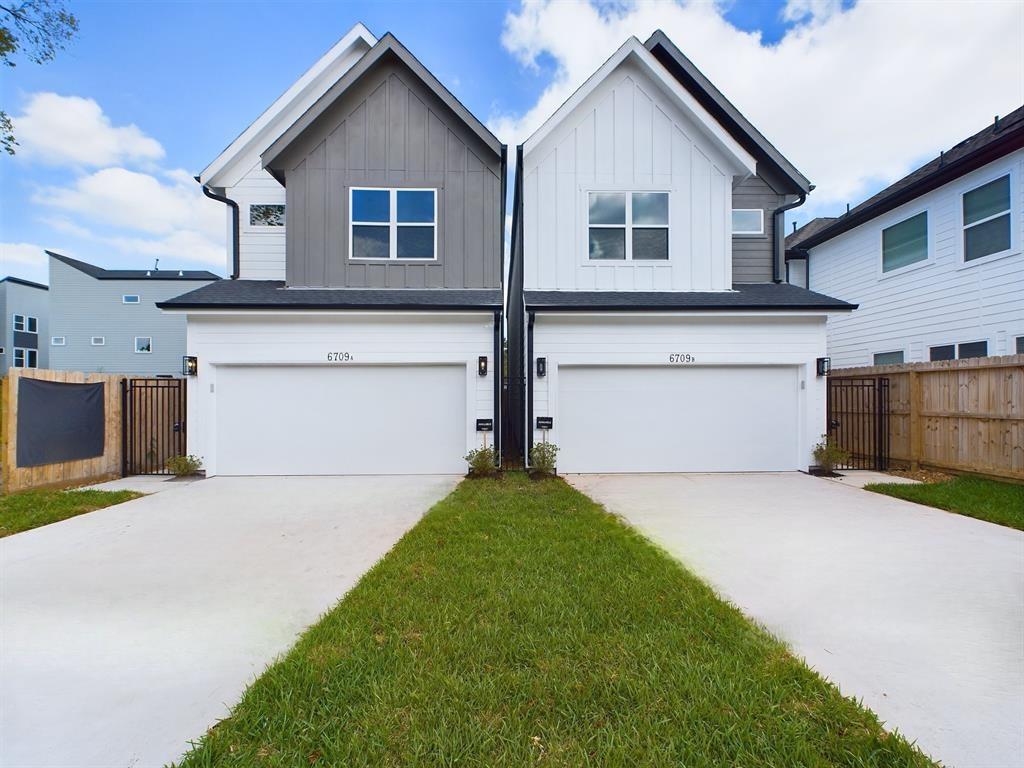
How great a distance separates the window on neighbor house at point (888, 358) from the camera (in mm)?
10913

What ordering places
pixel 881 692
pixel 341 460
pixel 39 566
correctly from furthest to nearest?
pixel 341 460, pixel 39 566, pixel 881 692

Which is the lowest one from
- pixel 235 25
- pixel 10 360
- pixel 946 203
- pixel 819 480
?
pixel 819 480

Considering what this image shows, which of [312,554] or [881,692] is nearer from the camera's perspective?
[881,692]

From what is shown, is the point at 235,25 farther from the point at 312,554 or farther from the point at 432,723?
the point at 432,723

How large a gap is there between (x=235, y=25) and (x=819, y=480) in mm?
15501

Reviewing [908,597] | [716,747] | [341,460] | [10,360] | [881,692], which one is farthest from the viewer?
[10,360]

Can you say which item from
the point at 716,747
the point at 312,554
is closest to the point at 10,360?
the point at 312,554

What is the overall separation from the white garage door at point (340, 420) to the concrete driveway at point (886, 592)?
336 cm

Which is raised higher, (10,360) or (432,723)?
(10,360)

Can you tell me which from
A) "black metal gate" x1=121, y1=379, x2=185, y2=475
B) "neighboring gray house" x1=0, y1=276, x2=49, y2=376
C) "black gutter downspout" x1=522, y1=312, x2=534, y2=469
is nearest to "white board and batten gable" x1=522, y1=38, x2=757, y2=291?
"black gutter downspout" x1=522, y1=312, x2=534, y2=469

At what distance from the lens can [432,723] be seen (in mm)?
2051

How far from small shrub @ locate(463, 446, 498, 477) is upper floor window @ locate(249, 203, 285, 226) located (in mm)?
7114

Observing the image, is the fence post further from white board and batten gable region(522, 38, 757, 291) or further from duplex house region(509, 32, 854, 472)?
white board and batten gable region(522, 38, 757, 291)

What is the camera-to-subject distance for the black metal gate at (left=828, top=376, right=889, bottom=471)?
9055 mm
